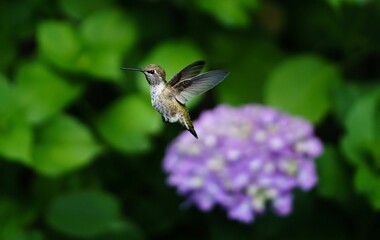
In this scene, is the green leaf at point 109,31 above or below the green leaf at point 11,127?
above

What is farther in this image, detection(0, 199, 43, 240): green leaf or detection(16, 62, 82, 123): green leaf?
detection(0, 199, 43, 240): green leaf

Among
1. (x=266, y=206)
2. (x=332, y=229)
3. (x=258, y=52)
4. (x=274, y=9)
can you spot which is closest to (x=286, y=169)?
(x=266, y=206)

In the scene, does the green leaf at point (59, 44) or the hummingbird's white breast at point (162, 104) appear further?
the green leaf at point (59, 44)

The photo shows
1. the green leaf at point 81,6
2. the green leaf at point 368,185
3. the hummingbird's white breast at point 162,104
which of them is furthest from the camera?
the green leaf at point 81,6

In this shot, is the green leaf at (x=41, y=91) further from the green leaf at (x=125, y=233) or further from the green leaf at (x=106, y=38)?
the green leaf at (x=125, y=233)

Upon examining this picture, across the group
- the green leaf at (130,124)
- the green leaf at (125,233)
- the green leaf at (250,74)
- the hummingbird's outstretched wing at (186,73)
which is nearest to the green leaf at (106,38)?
the green leaf at (130,124)

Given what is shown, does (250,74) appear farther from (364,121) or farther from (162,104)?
(162,104)

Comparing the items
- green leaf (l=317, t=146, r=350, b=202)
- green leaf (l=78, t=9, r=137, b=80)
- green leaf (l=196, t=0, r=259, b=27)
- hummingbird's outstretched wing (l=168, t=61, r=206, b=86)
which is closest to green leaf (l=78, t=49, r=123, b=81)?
green leaf (l=78, t=9, r=137, b=80)

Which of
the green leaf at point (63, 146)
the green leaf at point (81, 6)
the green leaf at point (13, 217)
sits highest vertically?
the green leaf at point (81, 6)

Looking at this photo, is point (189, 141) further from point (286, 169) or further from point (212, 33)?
point (212, 33)

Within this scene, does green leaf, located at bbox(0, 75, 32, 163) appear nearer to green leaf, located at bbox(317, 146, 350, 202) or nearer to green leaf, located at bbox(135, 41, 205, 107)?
green leaf, located at bbox(135, 41, 205, 107)
